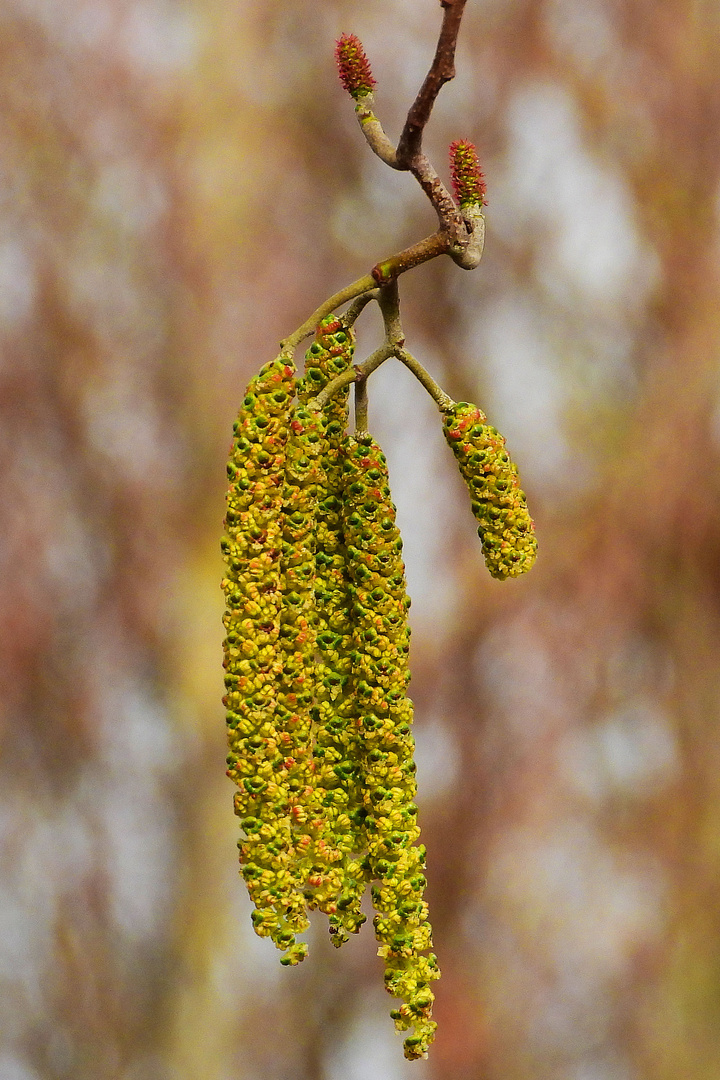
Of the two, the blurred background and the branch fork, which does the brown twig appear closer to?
the branch fork

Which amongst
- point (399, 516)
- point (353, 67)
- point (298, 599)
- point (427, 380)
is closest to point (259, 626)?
point (298, 599)

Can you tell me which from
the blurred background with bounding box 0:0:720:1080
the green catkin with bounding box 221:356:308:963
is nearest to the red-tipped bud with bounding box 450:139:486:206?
the green catkin with bounding box 221:356:308:963

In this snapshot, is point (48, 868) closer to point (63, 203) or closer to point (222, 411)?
point (222, 411)

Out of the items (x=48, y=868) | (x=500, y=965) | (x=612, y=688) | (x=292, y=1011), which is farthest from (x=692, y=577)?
(x=48, y=868)

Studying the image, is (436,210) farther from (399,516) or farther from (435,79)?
(399,516)

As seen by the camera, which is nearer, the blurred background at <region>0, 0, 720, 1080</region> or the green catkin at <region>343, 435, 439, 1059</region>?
the green catkin at <region>343, 435, 439, 1059</region>
